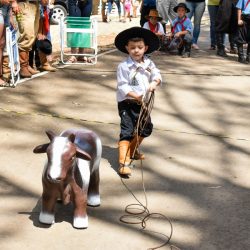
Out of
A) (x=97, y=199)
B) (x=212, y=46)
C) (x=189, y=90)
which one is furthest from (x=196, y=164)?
(x=212, y=46)

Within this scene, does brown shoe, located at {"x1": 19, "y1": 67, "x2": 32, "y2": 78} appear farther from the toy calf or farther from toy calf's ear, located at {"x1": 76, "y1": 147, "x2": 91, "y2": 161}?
toy calf's ear, located at {"x1": 76, "y1": 147, "x2": 91, "y2": 161}

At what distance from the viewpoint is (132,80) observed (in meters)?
5.12

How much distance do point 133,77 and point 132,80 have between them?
0.10ft

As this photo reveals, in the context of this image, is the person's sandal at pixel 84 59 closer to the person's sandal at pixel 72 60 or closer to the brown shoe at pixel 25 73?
the person's sandal at pixel 72 60

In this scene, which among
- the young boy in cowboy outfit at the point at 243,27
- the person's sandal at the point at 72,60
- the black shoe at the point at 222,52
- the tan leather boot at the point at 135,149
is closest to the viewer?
the tan leather boot at the point at 135,149

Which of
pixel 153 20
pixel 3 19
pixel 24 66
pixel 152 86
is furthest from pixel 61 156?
pixel 153 20

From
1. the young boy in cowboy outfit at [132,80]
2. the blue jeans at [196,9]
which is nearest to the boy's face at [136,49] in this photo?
the young boy in cowboy outfit at [132,80]

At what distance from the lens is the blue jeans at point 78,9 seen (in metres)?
10.4

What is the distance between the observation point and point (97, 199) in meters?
4.40

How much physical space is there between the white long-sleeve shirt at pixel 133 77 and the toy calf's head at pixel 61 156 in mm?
1295

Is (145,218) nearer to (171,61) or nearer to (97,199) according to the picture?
(97,199)

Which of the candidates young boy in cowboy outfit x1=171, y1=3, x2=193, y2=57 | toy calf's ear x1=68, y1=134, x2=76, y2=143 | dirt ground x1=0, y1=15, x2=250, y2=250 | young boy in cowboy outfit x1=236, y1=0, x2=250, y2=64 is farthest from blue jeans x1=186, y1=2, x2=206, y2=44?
toy calf's ear x1=68, y1=134, x2=76, y2=143

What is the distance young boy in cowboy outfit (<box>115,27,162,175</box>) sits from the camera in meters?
5.05

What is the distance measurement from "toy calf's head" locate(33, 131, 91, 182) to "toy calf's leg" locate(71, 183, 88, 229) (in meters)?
0.20
